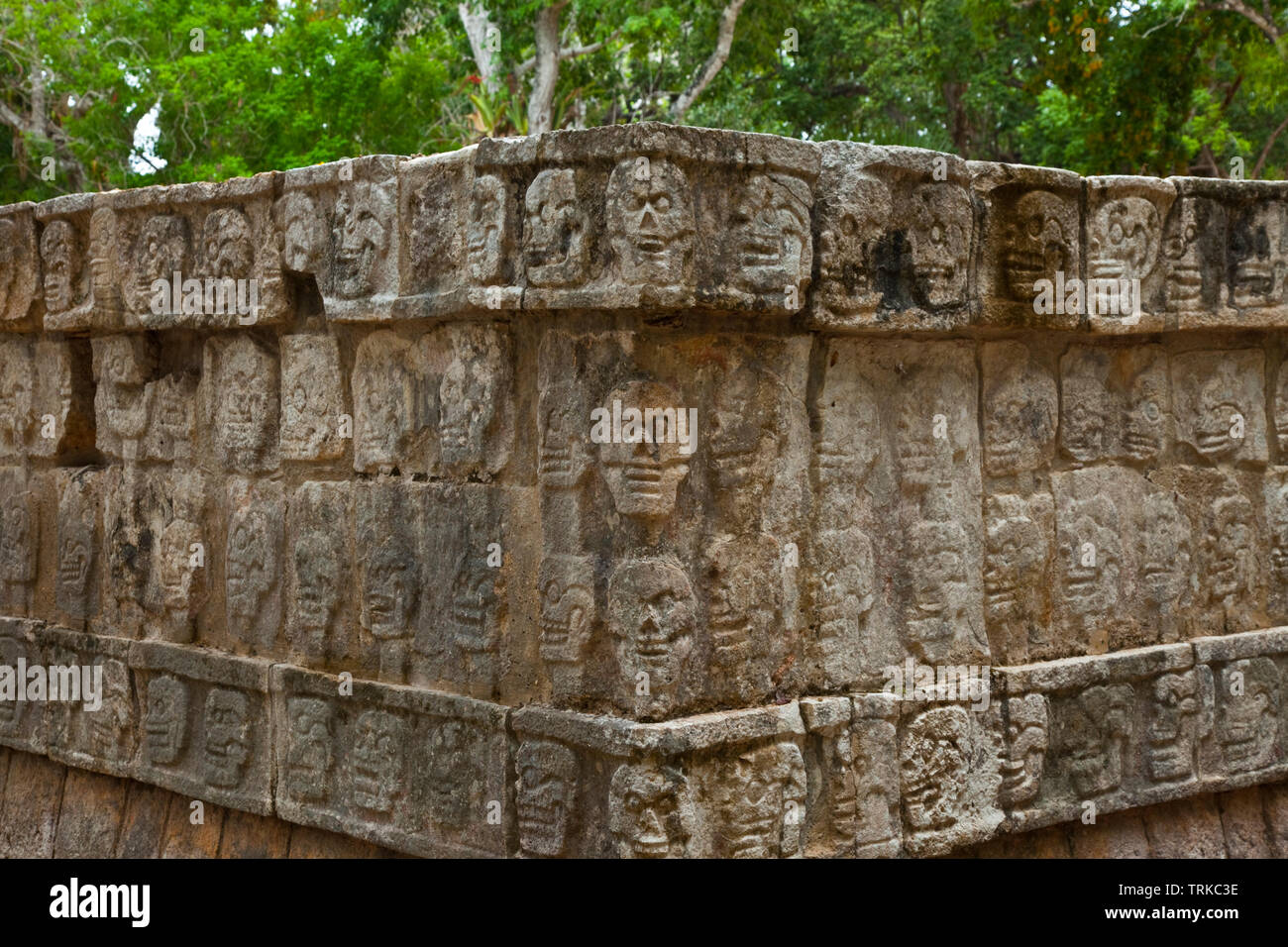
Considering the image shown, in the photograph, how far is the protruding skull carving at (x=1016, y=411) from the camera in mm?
4926

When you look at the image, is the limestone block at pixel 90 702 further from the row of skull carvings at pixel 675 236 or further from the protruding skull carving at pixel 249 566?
the row of skull carvings at pixel 675 236

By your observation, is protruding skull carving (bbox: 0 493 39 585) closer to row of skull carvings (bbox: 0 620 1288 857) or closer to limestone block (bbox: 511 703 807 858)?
row of skull carvings (bbox: 0 620 1288 857)

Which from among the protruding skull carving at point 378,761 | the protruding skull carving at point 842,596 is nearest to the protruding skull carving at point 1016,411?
the protruding skull carving at point 842,596

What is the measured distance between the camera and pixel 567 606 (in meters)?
4.25

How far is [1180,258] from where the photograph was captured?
17.2 feet

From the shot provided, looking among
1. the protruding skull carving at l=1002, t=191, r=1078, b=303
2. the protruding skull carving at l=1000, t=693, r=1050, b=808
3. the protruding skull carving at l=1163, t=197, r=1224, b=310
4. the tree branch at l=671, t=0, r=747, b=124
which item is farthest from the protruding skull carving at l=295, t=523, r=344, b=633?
the tree branch at l=671, t=0, r=747, b=124

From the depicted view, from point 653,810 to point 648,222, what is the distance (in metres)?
1.48

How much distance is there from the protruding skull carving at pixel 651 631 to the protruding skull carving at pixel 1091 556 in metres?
1.57

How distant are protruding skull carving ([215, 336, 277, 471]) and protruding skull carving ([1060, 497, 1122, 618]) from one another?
2.58m

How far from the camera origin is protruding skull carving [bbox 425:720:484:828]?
14.8 feet

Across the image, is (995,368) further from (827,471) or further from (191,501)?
(191,501)

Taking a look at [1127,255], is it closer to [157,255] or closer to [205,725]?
[157,255]

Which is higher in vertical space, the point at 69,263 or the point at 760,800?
the point at 69,263

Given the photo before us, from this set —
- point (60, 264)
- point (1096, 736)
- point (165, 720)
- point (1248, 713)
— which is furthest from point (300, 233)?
point (1248, 713)
